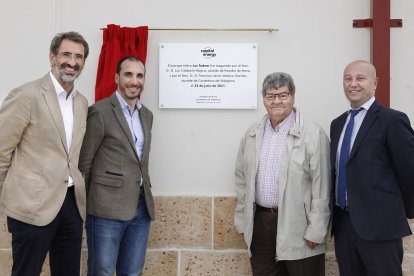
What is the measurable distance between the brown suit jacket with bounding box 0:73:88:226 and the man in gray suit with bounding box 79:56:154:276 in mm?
288

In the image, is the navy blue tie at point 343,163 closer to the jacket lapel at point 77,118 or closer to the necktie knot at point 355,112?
the necktie knot at point 355,112

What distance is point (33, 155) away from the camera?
2.54m

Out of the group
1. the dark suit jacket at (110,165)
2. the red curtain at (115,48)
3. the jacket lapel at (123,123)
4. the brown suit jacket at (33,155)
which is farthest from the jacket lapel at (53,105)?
the red curtain at (115,48)

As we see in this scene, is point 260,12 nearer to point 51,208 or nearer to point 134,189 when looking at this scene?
point 134,189

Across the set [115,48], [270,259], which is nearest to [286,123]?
[270,259]

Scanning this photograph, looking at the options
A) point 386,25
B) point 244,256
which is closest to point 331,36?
point 386,25

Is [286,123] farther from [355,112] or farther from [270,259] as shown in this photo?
[270,259]

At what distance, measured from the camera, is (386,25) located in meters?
3.48

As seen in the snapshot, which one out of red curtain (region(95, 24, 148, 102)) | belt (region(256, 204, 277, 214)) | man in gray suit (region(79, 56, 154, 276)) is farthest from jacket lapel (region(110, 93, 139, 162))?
belt (region(256, 204, 277, 214))

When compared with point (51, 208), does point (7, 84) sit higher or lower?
higher

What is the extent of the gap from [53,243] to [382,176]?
2.08 meters

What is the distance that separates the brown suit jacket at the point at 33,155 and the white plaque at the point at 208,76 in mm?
1176

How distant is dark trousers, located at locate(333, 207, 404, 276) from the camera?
2.62 metres

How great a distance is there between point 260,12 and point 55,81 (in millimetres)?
1809
